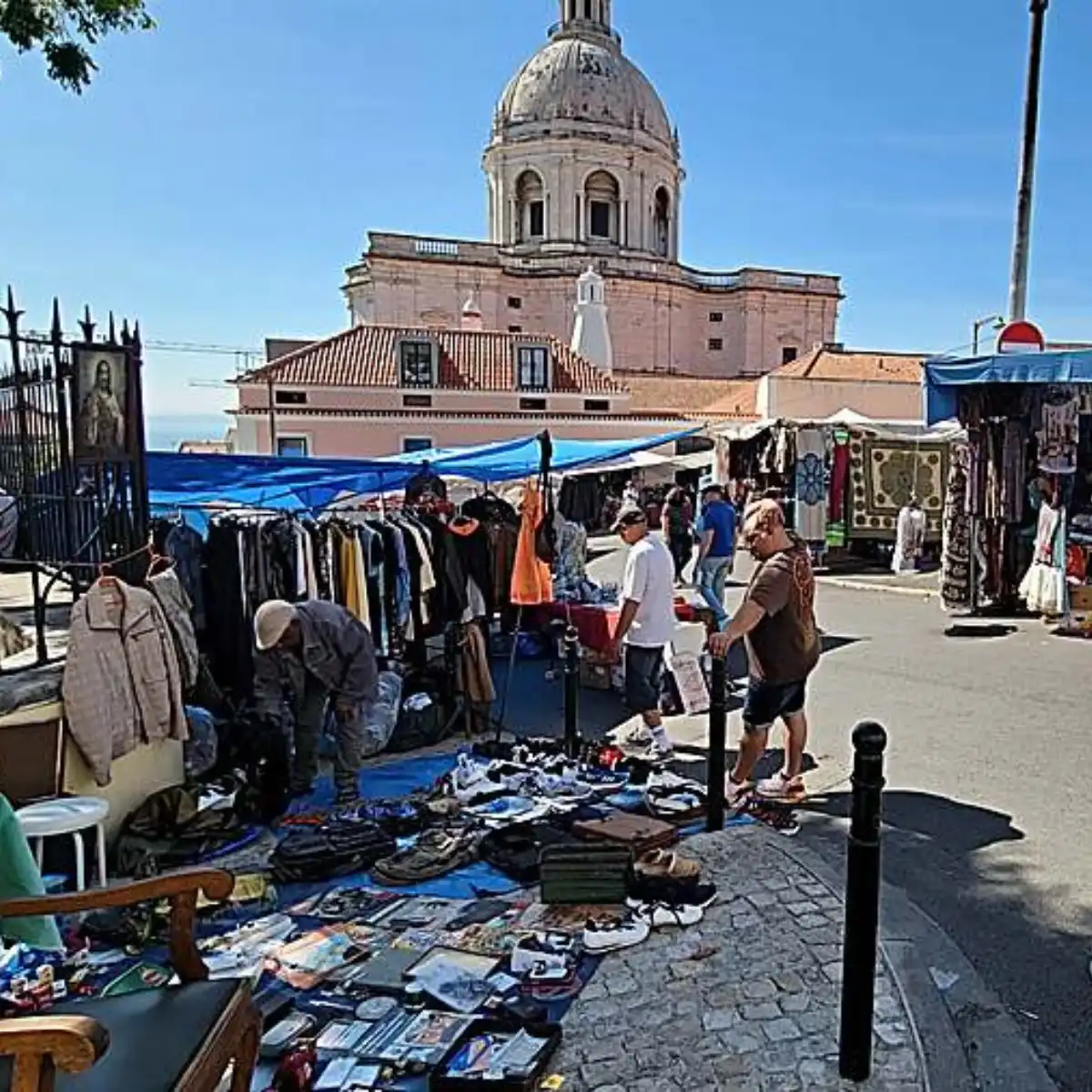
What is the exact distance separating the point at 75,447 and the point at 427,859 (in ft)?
9.59

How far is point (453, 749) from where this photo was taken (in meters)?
7.49

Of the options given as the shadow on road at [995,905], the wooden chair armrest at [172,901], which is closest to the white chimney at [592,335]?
the shadow on road at [995,905]

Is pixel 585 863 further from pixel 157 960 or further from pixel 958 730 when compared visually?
pixel 958 730

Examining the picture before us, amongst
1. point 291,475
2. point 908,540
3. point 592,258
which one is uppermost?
point 592,258

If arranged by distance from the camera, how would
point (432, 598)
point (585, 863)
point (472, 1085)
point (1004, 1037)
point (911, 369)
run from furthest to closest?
point (911, 369) < point (432, 598) < point (585, 863) < point (1004, 1037) < point (472, 1085)

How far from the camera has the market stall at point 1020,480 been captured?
11.3 meters

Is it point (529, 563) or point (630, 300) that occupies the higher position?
point (630, 300)

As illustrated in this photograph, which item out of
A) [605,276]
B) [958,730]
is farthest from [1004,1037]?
[605,276]

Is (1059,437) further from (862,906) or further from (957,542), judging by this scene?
(862,906)

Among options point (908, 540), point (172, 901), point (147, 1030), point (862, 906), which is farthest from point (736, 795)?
point (908, 540)

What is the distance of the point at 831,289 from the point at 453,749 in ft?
167

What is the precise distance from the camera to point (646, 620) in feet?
23.1

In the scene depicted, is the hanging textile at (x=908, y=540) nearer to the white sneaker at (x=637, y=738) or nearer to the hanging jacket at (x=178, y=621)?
the white sneaker at (x=637, y=738)

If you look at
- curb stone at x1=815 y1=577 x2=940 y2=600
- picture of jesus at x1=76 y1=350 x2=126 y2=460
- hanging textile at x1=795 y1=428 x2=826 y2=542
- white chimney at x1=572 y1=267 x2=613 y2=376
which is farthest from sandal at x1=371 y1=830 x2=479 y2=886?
white chimney at x1=572 y1=267 x2=613 y2=376
